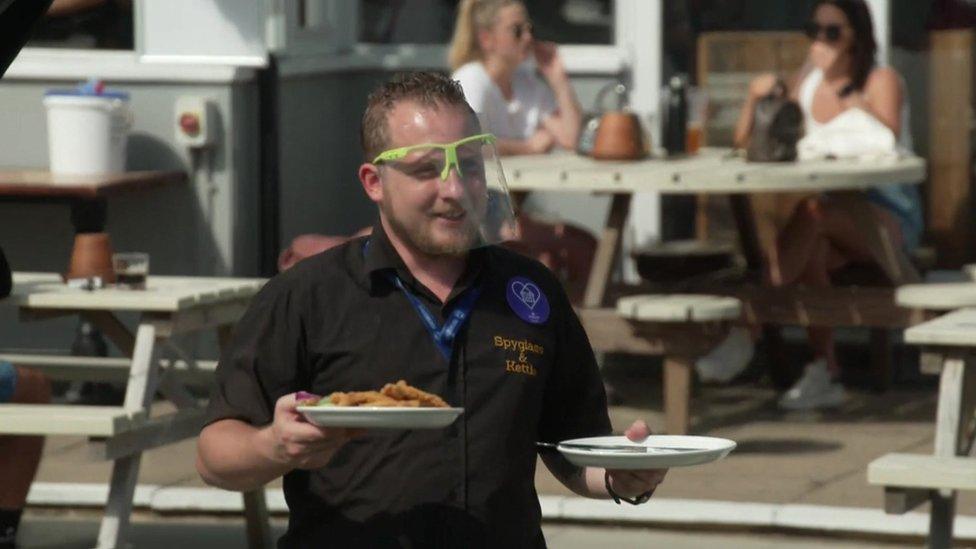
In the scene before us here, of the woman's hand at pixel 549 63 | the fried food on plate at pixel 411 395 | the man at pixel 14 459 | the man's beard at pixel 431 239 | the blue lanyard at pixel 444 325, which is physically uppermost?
the man's beard at pixel 431 239

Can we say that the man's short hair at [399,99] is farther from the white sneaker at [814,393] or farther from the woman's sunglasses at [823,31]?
the woman's sunglasses at [823,31]

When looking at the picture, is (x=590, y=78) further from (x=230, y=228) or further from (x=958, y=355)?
(x=958, y=355)

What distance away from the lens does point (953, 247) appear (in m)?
9.38

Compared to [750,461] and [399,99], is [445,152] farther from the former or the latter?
[750,461]

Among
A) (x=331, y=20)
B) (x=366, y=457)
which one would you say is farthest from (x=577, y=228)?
(x=366, y=457)

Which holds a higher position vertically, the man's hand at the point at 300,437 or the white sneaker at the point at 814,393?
the man's hand at the point at 300,437

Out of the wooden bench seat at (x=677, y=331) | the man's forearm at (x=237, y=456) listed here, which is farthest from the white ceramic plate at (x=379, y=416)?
the wooden bench seat at (x=677, y=331)

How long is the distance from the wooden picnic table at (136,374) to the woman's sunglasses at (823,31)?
3187mm

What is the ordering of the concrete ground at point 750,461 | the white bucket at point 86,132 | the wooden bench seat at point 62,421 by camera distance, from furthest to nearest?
the white bucket at point 86,132
the concrete ground at point 750,461
the wooden bench seat at point 62,421

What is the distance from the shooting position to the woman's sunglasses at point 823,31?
8664 mm

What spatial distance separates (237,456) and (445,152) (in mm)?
553

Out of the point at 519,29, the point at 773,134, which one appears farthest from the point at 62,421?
the point at 519,29

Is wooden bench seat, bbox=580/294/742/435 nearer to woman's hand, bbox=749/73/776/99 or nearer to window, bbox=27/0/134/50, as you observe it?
woman's hand, bbox=749/73/776/99

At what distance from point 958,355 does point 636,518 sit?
48.5 inches
